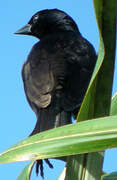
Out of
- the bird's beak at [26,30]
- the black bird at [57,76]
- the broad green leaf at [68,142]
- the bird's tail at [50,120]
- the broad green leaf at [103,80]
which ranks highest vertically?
the bird's beak at [26,30]

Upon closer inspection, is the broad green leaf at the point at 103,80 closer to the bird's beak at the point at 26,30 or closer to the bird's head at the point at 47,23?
the bird's head at the point at 47,23

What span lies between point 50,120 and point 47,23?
3.84ft

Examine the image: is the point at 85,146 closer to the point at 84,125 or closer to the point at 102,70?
the point at 84,125

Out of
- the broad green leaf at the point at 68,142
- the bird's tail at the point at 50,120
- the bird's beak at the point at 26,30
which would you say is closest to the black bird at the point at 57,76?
the bird's tail at the point at 50,120

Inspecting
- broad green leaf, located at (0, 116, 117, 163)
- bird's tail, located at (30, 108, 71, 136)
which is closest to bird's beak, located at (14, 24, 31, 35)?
bird's tail, located at (30, 108, 71, 136)

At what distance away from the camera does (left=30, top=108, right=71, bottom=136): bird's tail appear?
105 inches

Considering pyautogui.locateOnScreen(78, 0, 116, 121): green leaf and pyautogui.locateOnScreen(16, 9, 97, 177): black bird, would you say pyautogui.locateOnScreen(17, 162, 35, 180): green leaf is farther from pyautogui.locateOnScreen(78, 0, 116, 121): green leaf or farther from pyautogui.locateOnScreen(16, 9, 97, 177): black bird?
pyautogui.locateOnScreen(16, 9, 97, 177): black bird

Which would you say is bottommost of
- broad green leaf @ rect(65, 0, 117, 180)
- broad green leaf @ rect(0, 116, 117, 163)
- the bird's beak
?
broad green leaf @ rect(0, 116, 117, 163)

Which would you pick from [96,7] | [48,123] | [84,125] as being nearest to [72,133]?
[84,125]

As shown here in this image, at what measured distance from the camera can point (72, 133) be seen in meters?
1.06

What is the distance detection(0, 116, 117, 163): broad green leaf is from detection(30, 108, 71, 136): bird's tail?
157cm

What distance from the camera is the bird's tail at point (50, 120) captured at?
2.67 metres

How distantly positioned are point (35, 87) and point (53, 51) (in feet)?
1.09

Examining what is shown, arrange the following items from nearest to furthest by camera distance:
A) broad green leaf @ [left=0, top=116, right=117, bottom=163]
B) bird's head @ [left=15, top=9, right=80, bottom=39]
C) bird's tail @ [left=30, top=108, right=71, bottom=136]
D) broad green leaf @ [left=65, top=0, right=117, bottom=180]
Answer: broad green leaf @ [left=0, top=116, right=117, bottom=163] < broad green leaf @ [left=65, top=0, right=117, bottom=180] < bird's tail @ [left=30, top=108, right=71, bottom=136] < bird's head @ [left=15, top=9, right=80, bottom=39]
